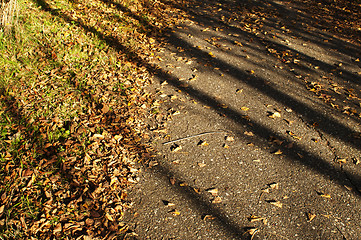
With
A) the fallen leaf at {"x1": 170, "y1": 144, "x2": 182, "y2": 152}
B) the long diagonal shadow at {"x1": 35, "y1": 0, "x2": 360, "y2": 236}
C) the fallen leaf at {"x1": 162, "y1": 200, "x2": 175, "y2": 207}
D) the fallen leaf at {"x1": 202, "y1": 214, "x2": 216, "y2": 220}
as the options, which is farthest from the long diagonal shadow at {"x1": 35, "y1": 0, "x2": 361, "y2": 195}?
the fallen leaf at {"x1": 162, "y1": 200, "x2": 175, "y2": 207}

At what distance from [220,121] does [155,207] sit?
1.90 meters

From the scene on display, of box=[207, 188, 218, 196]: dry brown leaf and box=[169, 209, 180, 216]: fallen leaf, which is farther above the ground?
box=[207, 188, 218, 196]: dry brown leaf

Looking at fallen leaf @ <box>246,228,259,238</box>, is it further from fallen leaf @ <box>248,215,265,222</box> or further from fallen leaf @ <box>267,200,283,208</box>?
fallen leaf @ <box>267,200,283,208</box>

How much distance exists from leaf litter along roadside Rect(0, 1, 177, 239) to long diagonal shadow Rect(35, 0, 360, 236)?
0.20 meters

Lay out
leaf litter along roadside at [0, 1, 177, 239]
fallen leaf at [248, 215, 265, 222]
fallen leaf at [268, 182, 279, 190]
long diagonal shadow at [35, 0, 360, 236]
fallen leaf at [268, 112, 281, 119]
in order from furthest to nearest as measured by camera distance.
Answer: fallen leaf at [268, 112, 281, 119] → long diagonal shadow at [35, 0, 360, 236] → fallen leaf at [268, 182, 279, 190] → fallen leaf at [248, 215, 265, 222] → leaf litter along roadside at [0, 1, 177, 239]

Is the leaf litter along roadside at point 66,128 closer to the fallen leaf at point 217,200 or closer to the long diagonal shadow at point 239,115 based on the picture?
the long diagonal shadow at point 239,115

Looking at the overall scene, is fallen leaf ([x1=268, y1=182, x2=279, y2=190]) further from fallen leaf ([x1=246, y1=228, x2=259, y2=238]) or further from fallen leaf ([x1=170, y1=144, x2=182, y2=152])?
fallen leaf ([x1=170, y1=144, x2=182, y2=152])

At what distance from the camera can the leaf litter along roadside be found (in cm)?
273

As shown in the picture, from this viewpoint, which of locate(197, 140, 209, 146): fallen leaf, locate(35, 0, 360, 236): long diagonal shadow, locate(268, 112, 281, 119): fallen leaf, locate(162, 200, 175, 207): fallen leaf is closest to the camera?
locate(162, 200, 175, 207): fallen leaf

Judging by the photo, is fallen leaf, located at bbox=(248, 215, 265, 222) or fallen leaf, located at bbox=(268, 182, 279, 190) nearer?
fallen leaf, located at bbox=(248, 215, 265, 222)

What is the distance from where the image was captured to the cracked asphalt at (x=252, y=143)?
292 centimetres

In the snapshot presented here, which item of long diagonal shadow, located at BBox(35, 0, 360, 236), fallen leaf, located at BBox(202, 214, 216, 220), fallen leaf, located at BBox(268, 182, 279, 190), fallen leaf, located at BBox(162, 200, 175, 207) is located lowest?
fallen leaf, located at BBox(162, 200, 175, 207)

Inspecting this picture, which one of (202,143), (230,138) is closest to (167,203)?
(202,143)

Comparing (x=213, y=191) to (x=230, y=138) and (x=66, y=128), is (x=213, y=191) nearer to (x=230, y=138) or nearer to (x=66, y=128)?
(x=230, y=138)
